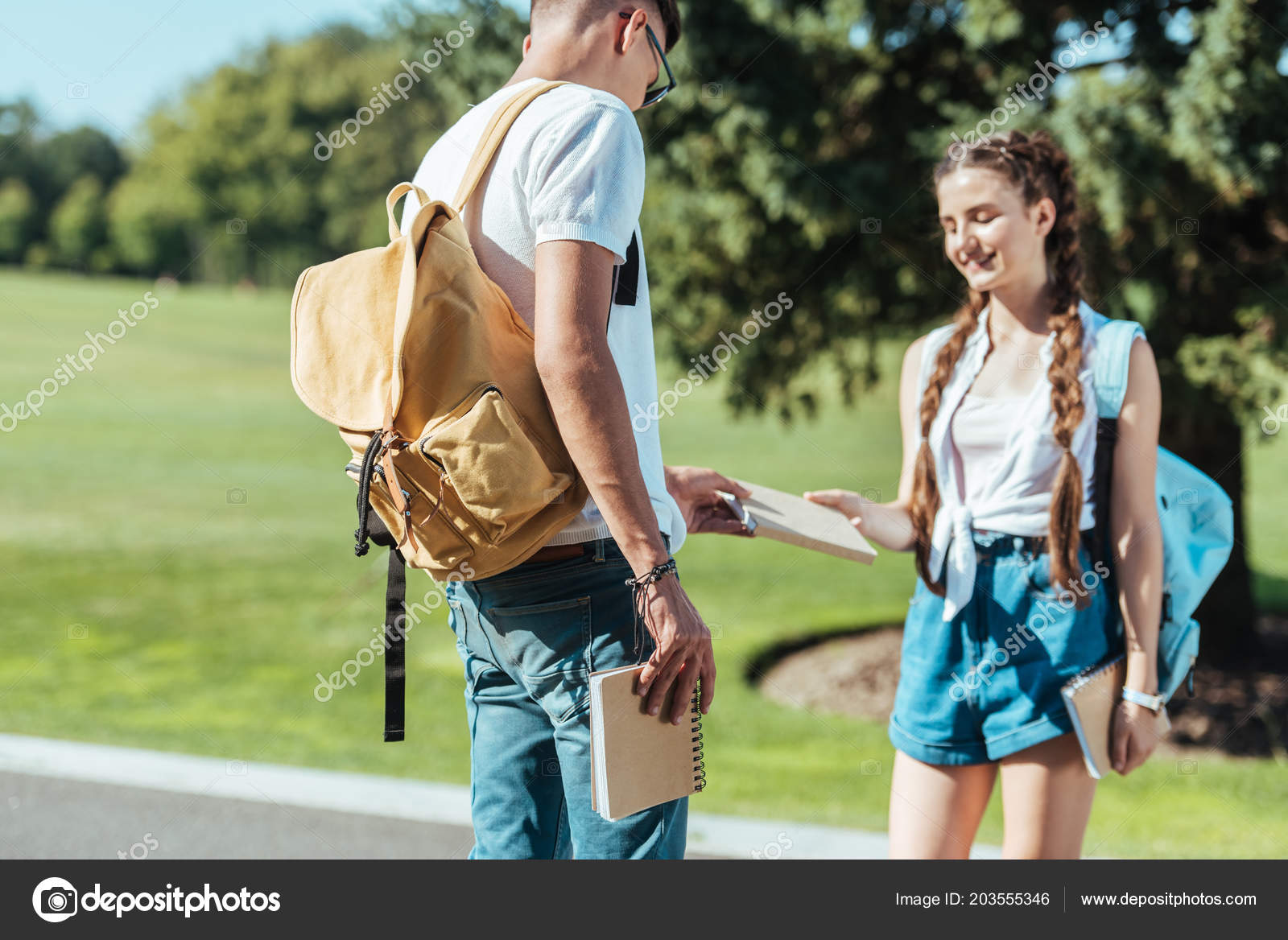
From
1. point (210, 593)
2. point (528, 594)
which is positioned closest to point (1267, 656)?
point (528, 594)

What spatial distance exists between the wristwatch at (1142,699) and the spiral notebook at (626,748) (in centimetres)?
120

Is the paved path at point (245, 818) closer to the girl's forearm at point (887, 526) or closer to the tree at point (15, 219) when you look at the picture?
the girl's forearm at point (887, 526)

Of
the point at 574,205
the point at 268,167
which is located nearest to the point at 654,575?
the point at 574,205

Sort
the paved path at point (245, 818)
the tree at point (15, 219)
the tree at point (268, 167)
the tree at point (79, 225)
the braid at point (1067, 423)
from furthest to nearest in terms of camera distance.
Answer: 1. the tree at point (79, 225)
2. the tree at point (15, 219)
3. the tree at point (268, 167)
4. the paved path at point (245, 818)
5. the braid at point (1067, 423)

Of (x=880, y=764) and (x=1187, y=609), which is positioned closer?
(x=1187, y=609)

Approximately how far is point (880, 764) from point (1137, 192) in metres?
3.24

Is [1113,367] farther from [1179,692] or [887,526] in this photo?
[1179,692]

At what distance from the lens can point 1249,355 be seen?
5484mm

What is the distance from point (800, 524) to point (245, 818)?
9.94 feet

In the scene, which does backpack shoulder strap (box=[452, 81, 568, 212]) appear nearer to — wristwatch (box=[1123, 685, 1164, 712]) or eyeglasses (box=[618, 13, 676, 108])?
eyeglasses (box=[618, 13, 676, 108])

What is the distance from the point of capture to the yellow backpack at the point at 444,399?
1739 millimetres

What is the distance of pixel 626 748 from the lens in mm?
1826
